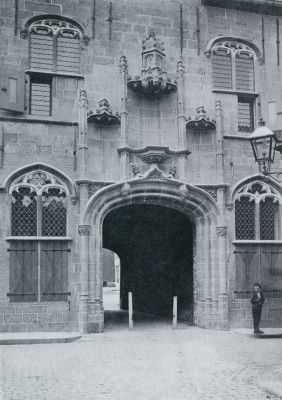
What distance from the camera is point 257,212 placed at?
15.2m

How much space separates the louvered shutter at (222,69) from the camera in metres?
15.9

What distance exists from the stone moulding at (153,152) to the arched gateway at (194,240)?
272 mm

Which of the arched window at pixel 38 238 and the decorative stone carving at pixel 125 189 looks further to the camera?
the decorative stone carving at pixel 125 189

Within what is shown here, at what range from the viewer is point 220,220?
1482cm

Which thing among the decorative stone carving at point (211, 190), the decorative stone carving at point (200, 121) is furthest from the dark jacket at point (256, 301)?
the decorative stone carving at point (200, 121)

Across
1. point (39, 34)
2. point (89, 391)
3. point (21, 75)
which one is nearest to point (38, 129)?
point (21, 75)

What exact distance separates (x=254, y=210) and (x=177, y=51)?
16.1 ft

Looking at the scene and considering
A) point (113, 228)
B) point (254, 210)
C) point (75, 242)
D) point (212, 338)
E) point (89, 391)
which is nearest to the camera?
point (89, 391)

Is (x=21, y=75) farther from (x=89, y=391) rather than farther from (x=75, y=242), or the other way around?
(x=89, y=391)

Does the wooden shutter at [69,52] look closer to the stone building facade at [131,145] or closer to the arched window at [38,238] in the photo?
the stone building facade at [131,145]

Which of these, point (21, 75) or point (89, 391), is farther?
point (21, 75)

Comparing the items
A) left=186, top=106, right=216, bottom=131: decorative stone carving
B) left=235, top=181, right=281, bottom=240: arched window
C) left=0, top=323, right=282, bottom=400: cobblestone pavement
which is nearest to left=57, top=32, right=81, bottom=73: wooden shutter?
left=186, top=106, right=216, bottom=131: decorative stone carving

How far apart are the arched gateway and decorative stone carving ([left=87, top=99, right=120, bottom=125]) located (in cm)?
170

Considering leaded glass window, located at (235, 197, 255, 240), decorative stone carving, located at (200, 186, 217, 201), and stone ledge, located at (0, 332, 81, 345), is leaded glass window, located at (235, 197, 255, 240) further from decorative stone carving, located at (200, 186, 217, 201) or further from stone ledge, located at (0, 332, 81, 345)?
stone ledge, located at (0, 332, 81, 345)
